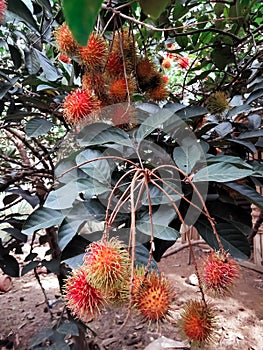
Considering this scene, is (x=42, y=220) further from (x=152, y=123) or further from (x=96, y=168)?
(x=152, y=123)

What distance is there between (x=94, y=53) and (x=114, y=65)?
0.06 metres

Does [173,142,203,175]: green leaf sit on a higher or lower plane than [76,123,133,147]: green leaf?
lower

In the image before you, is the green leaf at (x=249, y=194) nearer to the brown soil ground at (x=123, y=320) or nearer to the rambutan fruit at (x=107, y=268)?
the rambutan fruit at (x=107, y=268)

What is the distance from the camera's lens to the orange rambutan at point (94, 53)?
600 millimetres

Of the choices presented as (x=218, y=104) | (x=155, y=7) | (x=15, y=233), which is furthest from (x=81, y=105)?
(x=15, y=233)

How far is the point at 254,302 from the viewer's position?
1873 millimetres

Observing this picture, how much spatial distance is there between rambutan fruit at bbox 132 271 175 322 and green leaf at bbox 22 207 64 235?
0.22 m

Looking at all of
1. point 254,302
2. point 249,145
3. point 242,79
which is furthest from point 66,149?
point 254,302

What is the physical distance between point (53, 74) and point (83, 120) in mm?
294

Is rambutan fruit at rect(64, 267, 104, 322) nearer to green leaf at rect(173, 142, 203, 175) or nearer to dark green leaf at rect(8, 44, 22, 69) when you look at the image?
green leaf at rect(173, 142, 203, 175)

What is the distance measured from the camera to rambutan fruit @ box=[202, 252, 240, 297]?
487 mm

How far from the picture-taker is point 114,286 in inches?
16.5

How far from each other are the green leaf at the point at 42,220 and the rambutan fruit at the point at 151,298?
219 mm

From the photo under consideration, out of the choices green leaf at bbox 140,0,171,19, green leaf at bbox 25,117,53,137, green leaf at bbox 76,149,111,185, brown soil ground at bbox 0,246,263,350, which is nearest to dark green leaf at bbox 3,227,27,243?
brown soil ground at bbox 0,246,263,350
